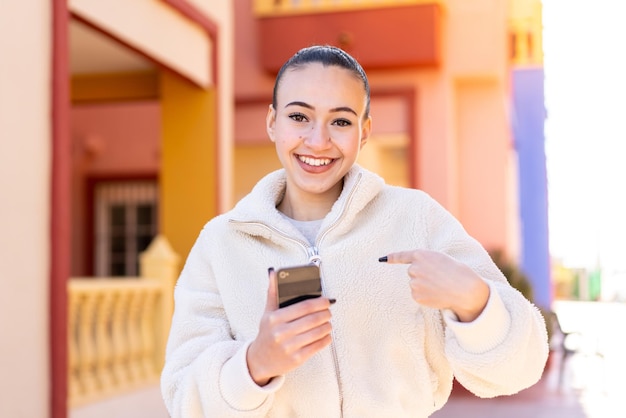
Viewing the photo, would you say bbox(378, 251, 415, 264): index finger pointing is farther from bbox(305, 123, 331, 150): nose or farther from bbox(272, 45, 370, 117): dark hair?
bbox(272, 45, 370, 117): dark hair

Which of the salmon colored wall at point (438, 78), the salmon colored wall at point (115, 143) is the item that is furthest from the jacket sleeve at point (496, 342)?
the salmon colored wall at point (115, 143)

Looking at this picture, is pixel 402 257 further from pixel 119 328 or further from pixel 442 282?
pixel 119 328

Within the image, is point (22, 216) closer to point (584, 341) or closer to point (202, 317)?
point (202, 317)

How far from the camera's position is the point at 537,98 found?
57.5 feet

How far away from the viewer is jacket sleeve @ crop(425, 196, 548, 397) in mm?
1740

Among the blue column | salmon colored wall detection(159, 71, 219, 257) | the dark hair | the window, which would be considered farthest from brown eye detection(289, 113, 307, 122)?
the blue column

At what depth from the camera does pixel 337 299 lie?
1.93 metres

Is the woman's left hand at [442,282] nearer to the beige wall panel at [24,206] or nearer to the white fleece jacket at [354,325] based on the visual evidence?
the white fleece jacket at [354,325]

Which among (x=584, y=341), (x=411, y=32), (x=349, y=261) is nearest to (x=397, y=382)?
(x=349, y=261)

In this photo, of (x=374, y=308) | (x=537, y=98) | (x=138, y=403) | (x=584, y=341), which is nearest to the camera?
(x=374, y=308)

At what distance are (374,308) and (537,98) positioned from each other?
16330 millimetres

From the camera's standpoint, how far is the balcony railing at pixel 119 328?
6.13m

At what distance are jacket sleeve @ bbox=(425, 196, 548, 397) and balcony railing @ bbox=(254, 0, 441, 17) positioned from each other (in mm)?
8572

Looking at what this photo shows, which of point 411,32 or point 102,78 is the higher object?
point 411,32
